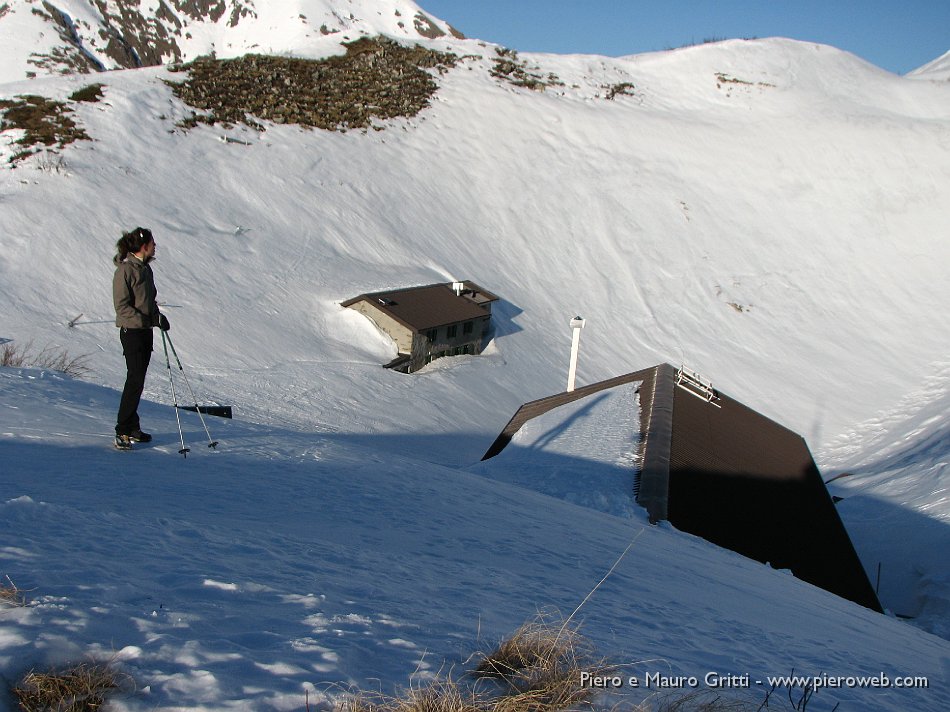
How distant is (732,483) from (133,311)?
387 inches

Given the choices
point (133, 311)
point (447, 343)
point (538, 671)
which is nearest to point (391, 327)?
point (447, 343)

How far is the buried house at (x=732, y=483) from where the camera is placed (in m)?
10.6

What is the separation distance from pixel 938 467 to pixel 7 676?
854 inches

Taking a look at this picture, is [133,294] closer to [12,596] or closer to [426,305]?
[12,596]

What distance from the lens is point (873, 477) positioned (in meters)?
21.3

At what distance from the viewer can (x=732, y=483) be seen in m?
12.8

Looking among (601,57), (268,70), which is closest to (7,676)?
(268,70)

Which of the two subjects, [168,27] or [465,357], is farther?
[168,27]

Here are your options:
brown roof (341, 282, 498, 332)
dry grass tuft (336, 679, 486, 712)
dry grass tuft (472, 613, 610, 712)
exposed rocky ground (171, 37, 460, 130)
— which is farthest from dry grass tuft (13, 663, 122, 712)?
exposed rocky ground (171, 37, 460, 130)

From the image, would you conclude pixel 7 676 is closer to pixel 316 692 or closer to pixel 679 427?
pixel 316 692

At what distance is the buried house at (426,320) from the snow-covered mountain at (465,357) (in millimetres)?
588

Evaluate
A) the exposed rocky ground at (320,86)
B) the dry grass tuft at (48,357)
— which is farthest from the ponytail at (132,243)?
the exposed rocky ground at (320,86)

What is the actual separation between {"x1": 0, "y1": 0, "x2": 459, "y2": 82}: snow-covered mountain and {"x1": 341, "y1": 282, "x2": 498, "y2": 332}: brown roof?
102226mm

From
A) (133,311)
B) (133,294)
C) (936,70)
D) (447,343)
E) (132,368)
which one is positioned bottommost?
(132,368)
